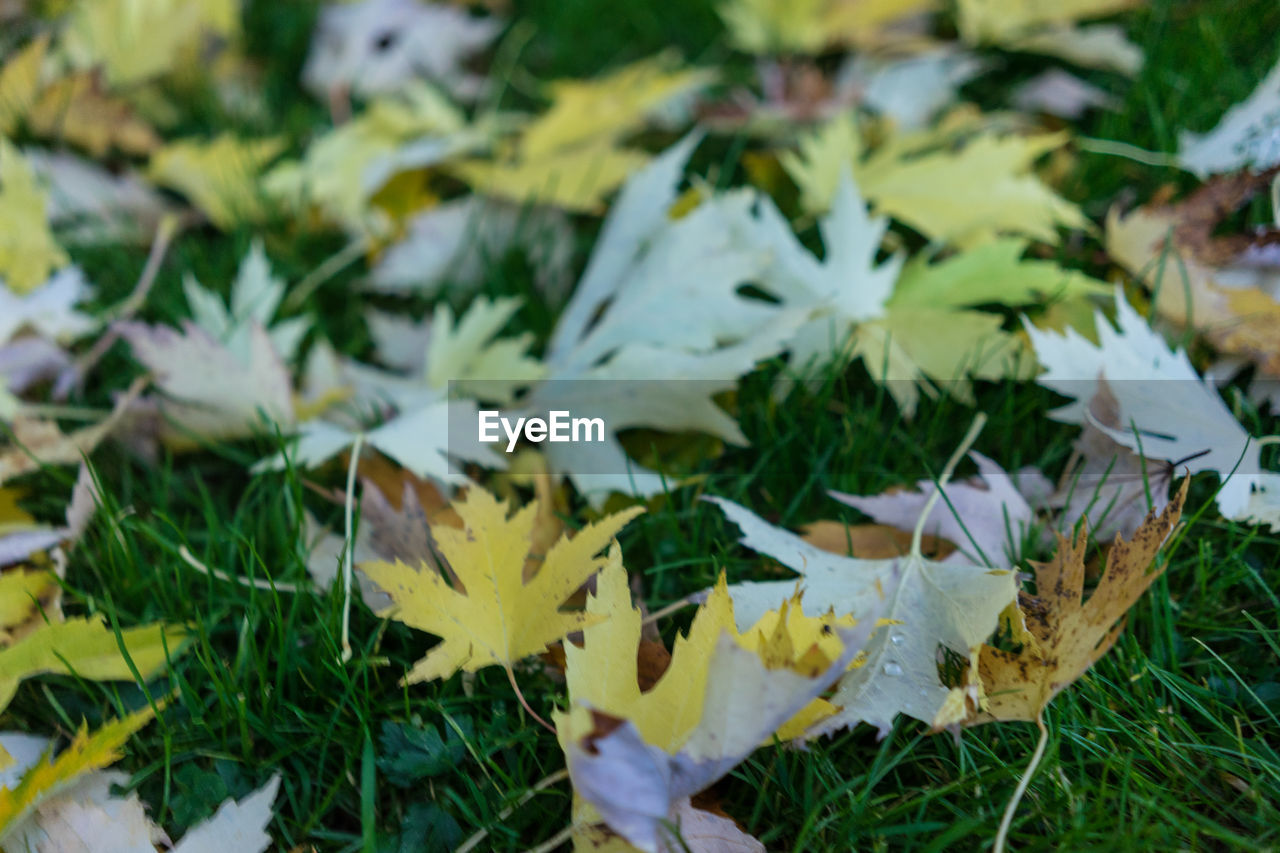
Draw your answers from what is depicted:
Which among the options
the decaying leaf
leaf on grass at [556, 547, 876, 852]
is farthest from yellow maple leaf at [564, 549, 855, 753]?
the decaying leaf

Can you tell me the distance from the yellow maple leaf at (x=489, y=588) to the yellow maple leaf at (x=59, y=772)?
0.74 ft

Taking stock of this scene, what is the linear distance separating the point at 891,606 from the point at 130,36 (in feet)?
5.11

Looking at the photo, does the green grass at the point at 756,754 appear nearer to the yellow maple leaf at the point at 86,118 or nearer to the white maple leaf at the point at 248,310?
the white maple leaf at the point at 248,310

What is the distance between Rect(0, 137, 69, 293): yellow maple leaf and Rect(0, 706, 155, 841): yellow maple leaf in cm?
71

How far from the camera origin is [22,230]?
111cm

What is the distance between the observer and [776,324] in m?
0.89

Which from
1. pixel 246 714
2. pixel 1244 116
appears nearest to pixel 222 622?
pixel 246 714

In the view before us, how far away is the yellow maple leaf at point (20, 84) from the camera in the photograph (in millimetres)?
1347

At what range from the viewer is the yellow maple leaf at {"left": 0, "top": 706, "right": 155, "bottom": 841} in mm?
651

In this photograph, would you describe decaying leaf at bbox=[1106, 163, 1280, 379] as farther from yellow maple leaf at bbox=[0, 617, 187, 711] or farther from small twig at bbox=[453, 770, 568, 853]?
yellow maple leaf at bbox=[0, 617, 187, 711]

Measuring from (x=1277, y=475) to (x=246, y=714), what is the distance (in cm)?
96

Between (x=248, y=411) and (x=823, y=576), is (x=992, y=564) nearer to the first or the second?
(x=823, y=576)

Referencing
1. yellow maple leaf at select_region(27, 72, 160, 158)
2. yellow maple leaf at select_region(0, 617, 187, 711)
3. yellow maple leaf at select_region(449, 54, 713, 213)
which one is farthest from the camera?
yellow maple leaf at select_region(27, 72, 160, 158)

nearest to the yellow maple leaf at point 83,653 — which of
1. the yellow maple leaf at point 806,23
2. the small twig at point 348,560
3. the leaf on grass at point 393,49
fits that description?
the small twig at point 348,560
